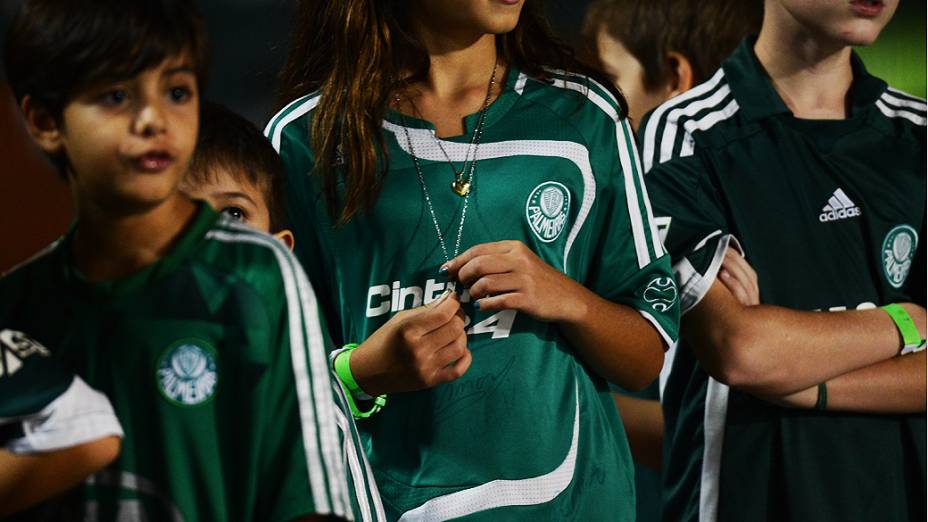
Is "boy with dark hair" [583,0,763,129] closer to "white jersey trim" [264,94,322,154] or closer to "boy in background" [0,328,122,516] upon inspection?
"white jersey trim" [264,94,322,154]

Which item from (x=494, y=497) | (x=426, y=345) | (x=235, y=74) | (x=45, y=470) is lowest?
(x=494, y=497)

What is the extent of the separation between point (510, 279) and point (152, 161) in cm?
69

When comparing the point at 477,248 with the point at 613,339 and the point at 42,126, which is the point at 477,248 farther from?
the point at 42,126

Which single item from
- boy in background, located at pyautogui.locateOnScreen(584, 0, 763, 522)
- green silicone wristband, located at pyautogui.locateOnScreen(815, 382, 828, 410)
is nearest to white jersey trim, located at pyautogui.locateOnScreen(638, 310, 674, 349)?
green silicone wristband, located at pyautogui.locateOnScreen(815, 382, 828, 410)

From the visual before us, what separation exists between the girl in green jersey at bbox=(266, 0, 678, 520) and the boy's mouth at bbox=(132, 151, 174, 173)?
61 centimetres

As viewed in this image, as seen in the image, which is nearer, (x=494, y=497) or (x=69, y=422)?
(x=69, y=422)

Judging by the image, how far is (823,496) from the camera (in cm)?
237

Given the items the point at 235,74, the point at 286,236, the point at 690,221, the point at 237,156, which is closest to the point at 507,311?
the point at 286,236

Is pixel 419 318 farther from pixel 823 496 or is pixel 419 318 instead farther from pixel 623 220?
pixel 823 496

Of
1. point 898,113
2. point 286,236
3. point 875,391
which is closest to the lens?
point 286,236

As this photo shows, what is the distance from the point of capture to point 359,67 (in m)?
2.01

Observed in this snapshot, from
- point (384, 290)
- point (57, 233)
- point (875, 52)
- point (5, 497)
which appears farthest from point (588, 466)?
point (875, 52)

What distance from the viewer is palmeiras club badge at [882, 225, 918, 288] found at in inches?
96.0

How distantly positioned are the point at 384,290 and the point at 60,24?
79 cm
